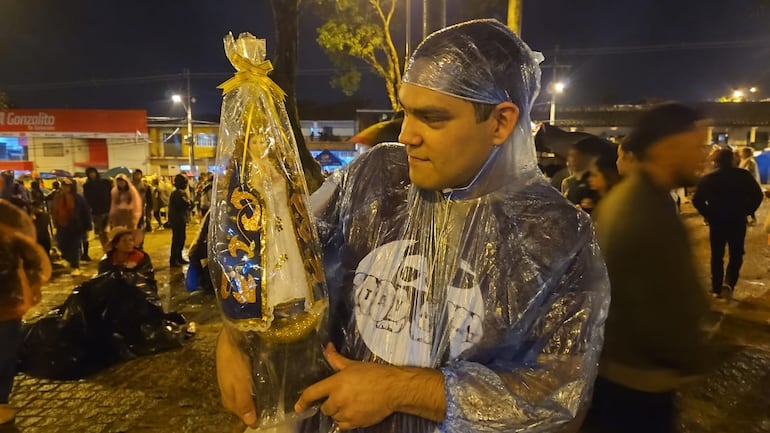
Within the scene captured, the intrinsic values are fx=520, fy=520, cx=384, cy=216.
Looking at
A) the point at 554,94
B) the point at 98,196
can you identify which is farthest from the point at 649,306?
the point at 554,94

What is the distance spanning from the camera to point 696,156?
2.37 metres

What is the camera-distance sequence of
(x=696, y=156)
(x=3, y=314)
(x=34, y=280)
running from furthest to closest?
(x=34, y=280), (x=3, y=314), (x=696, y=156)

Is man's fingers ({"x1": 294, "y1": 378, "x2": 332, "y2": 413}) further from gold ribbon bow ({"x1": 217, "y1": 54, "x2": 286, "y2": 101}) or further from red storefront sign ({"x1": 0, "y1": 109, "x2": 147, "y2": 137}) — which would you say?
red storefront sign ({"x1": 0, "y1": 109, "x2": 147, "y2": 137})

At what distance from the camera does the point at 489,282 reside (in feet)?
4.01

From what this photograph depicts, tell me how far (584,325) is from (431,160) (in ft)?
1.67

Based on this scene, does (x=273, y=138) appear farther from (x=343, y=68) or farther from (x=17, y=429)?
(x=343, y=68)

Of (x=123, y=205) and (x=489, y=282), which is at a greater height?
(x=489, y=282)

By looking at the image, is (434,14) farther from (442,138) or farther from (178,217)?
(178,217)

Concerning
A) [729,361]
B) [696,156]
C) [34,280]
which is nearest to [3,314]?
[34,280]

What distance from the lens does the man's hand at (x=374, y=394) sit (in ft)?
3.59

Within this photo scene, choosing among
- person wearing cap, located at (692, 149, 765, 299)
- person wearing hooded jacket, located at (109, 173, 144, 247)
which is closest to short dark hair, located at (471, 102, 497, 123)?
person wearing cap, located at (692, 149, 765, 299)

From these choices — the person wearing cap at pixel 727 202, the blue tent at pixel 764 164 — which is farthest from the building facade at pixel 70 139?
the person wearing cap at pixel 727 202

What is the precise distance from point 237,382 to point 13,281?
11.5 ft

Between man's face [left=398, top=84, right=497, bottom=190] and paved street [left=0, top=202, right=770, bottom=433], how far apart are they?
240 centimetres
